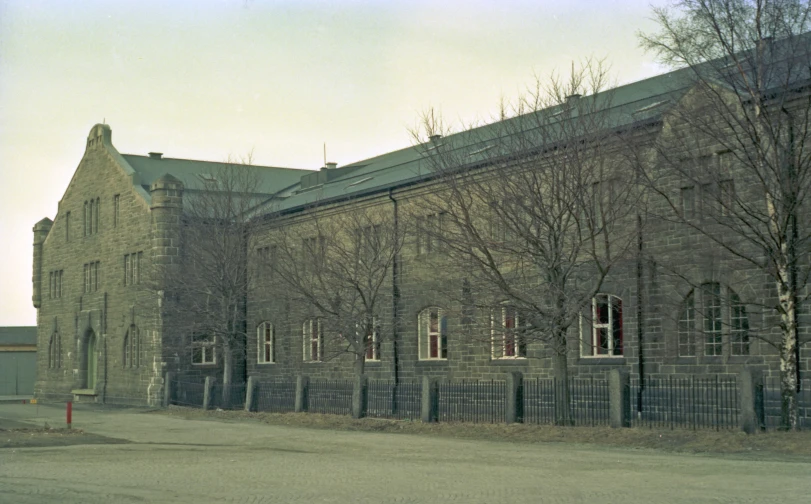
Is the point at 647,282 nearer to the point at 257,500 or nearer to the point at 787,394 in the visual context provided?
the point at 787,394

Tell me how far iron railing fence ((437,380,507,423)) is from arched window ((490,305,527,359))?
50.6 inches

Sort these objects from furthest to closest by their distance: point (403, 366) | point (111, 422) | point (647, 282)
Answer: point (403, 366)
point (111, 422)
point (647, 282)

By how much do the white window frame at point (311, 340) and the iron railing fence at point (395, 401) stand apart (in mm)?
9432

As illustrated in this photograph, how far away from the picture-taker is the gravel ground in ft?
Answer: 41.6

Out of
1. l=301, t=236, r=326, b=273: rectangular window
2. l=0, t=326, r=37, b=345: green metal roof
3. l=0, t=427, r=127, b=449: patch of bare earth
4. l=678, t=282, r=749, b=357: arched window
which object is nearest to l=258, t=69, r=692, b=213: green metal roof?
l=301, t=236, r=326, b=273: rectangular window

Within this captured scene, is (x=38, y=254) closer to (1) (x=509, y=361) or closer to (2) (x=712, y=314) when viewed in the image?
(1) (x=509, y=361)

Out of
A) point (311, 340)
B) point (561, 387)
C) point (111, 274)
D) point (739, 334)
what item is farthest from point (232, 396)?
point (739, 334)

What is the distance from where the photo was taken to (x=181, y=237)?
4375cm

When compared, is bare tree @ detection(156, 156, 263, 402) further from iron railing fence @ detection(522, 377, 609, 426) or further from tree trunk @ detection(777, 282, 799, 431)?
tree trunk @ detection(777, 282, 799, 431)

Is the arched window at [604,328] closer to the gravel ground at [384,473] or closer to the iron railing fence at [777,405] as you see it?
the iron railing fence at [777,405]

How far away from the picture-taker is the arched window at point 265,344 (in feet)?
146

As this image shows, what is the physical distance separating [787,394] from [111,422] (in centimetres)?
2073

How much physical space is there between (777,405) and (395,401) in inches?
430

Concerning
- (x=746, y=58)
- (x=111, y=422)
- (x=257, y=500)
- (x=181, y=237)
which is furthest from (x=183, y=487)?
(x=181, y=237)
